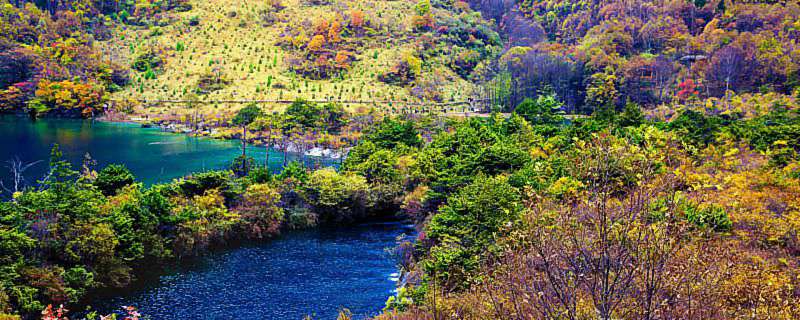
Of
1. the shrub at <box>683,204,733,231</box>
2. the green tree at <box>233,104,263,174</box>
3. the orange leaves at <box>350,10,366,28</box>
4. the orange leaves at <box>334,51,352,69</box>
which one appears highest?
the orange leaves at <box>350,10,366,28</box>

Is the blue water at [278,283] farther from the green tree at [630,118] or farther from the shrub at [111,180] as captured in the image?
the green tree at [630,118]

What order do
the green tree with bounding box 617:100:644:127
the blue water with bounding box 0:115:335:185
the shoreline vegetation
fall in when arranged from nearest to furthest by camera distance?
the shoreline vegetation → the green tree with bounding box 617:100:644:127 → the blue water with bounding box 0:115:335:185

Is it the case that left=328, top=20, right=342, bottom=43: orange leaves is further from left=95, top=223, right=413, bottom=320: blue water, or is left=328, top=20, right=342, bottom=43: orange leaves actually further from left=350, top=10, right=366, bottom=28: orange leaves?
left=95, top=223, right=413, bottom=320: blue water

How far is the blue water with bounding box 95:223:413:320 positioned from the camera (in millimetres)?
23438

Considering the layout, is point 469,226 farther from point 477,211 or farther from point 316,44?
point 316,44

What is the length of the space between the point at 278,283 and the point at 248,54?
249 feet

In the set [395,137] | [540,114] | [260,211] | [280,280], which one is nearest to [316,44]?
[540,114]

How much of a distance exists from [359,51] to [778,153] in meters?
79.8

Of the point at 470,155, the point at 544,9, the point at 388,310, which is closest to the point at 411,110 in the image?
the point at 470,155

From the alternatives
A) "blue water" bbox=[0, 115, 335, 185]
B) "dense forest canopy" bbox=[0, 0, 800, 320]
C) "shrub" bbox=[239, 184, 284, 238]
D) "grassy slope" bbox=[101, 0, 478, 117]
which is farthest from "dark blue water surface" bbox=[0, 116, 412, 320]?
"grassy slope" bbox=[101, 0, 478, 117]

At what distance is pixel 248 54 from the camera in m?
96.2

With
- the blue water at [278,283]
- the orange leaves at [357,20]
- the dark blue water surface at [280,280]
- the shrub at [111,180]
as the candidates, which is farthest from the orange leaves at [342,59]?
the shrub at [111,180]

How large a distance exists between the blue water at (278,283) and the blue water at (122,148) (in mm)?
17242

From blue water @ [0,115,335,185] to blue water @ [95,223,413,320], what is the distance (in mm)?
17242
